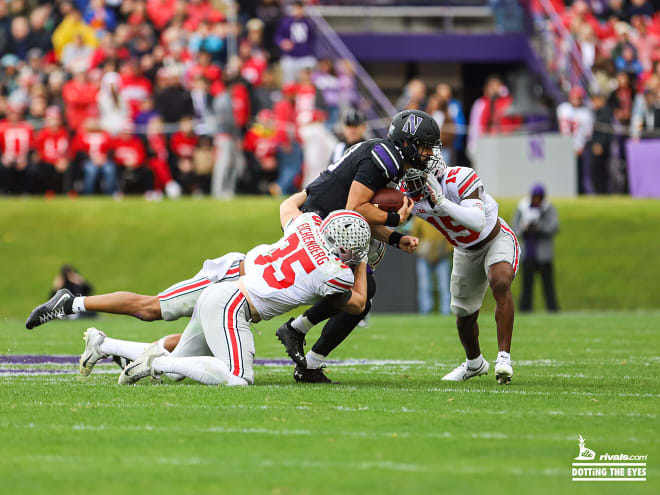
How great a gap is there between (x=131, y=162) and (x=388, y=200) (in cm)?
1176

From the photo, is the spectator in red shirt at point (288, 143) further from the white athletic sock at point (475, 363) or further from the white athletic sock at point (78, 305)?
the white athletic sock at point (78, 305)

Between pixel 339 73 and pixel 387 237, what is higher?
pixel 339 73

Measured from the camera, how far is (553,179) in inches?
752

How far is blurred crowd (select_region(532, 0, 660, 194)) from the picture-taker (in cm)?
1948

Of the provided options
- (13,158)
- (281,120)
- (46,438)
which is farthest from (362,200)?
(13,158)

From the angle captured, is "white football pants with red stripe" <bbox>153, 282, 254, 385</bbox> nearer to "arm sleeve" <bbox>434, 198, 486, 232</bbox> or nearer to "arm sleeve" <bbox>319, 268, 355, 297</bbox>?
"arm sleeve" <bbox>319, 268, 355, 297</bbox>

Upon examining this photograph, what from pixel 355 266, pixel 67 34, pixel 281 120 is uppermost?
pixel 67 34

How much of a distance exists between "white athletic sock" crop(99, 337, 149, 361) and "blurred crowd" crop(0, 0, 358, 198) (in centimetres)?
1049

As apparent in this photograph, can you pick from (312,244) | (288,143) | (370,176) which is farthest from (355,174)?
(288,143)

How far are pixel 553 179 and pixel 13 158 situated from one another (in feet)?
27.8

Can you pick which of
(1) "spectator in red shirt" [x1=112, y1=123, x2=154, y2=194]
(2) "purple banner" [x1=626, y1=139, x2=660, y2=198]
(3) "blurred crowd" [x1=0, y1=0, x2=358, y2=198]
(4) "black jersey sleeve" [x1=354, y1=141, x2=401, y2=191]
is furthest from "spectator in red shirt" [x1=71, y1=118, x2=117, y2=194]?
(4) "black jersey sleeve" [x1=354, y1=141, x2=401, y2=191]

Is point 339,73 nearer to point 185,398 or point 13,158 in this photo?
point 13,158

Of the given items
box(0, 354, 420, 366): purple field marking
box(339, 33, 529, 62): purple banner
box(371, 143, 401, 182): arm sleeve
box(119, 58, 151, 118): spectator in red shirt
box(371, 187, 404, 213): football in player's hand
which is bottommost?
box(0, 354, 420, 366): purple field marking

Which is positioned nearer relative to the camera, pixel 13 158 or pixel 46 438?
pixel 46 438
